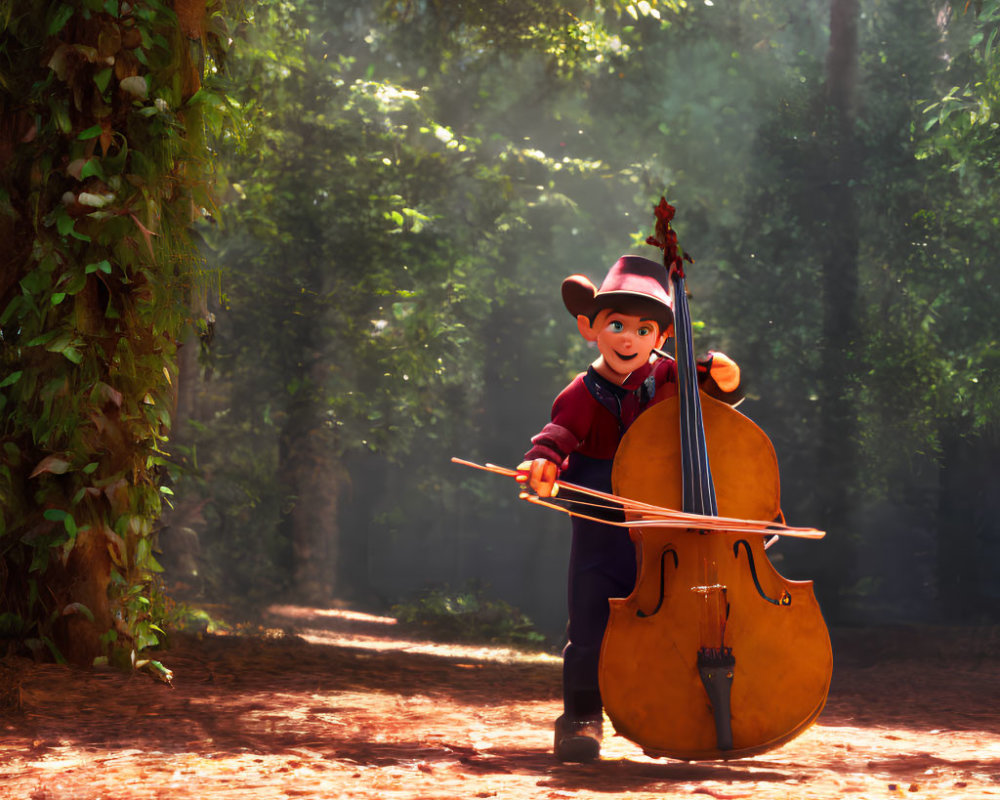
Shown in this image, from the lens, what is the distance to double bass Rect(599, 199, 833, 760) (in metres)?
3.77

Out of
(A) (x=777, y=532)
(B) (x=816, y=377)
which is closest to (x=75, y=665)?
(A) (x=777, y=532)

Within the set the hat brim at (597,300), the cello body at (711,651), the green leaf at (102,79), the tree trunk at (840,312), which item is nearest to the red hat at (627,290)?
the hat brim at (597,300)

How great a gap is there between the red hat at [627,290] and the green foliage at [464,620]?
424 inches

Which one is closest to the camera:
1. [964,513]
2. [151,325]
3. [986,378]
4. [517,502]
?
[151,325]

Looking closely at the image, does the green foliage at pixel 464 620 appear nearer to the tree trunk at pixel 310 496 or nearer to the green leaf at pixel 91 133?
the tree trunk at pixel 310 496

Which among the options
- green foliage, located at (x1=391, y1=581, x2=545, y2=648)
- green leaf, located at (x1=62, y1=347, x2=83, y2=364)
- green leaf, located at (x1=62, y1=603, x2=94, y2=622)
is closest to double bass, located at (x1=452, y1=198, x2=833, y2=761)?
green leaf, located at (x1=62, y1=347, x2=83, y2=364)

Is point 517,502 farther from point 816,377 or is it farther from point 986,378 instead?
point 986,378

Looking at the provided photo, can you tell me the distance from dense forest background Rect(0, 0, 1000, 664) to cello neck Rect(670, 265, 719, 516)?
416 cm

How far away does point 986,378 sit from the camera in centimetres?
1230

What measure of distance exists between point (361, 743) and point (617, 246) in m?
16.9

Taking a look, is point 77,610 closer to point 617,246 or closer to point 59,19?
point 59,19

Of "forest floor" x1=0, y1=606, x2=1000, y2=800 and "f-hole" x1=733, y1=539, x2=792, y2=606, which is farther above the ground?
"f-hole" x1=733, y1=539, x2=792, y2=606

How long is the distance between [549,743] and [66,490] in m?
2.64

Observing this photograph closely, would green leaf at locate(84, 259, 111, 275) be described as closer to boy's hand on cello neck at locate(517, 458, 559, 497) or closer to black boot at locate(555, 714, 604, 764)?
boy's hand on cello neck at locate(517, 458, 559, 497)
